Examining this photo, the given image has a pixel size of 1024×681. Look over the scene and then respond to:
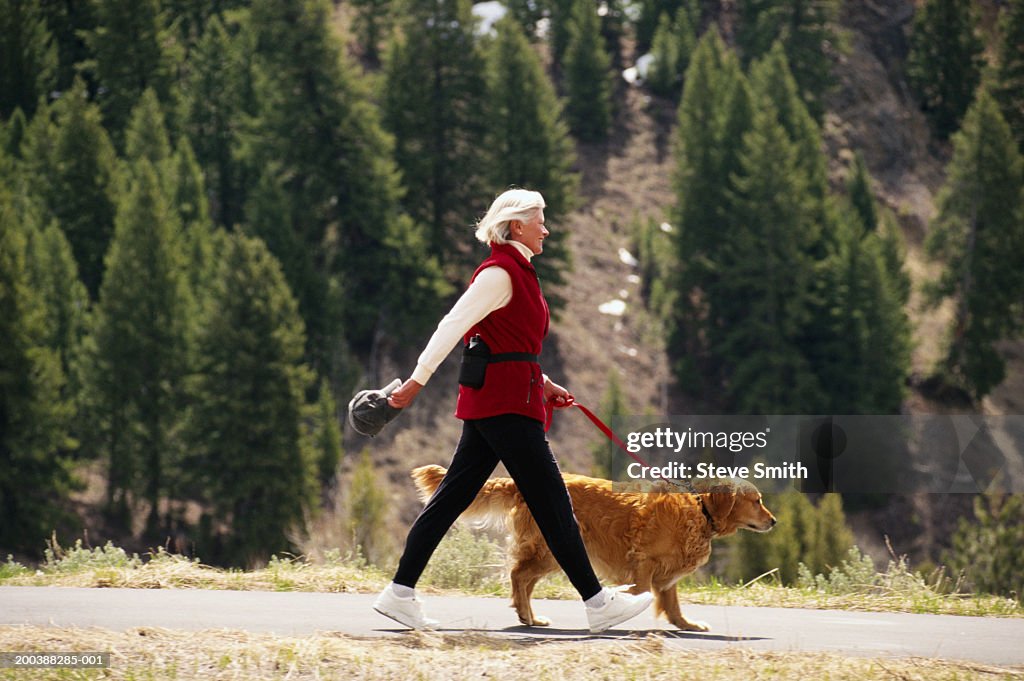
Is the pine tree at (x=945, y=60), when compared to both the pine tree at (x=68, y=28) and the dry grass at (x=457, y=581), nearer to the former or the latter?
the pine tree at (x=68, y=28)

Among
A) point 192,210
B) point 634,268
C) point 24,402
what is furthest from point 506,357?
point 634,268

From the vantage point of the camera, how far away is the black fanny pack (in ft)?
21.9

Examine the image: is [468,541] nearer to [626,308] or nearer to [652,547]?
[652,547]

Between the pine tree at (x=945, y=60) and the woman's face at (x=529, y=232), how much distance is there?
78.6 m

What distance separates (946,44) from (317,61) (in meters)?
43.6

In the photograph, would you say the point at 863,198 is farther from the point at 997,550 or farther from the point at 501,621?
the point at 501,621

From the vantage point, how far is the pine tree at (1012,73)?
72938 mm

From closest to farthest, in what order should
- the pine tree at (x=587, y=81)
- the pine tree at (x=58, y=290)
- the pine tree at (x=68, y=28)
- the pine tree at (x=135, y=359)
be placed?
the pine tree at (x=135, y=359)
the pine tree at (x=58, y=290)
the pine tree at (x=68, y=28)
the pine tree at (x=587, y=81)

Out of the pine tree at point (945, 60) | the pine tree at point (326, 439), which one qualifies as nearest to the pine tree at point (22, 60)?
the pine tree at point (326, 439)

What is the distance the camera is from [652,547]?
7613mm

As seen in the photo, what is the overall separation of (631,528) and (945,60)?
7968 cm

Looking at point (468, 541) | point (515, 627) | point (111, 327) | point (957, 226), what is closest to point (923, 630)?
point (515, 627)

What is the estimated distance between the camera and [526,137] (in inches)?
2280

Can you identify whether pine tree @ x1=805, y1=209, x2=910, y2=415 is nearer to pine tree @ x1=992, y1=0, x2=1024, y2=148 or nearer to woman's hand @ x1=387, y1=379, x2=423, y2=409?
pine tree @ x1=992, y1=0, x2=1024, y2=148
